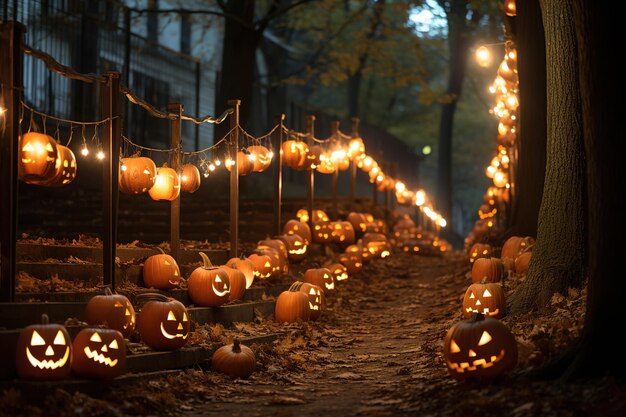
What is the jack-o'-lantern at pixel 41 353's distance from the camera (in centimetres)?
710

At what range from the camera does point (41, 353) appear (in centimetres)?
710

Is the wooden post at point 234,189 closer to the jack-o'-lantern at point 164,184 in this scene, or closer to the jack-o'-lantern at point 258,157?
the jack-o'-lantern at point 258,157

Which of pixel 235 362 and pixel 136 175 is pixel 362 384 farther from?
pixel 136 175

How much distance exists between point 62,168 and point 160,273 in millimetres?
1761

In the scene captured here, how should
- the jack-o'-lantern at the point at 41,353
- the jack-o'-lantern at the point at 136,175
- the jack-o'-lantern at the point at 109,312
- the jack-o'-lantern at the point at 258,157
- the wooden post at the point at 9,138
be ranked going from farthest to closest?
the jack-o'-lantern at the point at 258,157 < the jack-o'-lantern at the point at 136,175 < the jack-o'-lantern at the point at 109,312 < the wooden post at the point at 9,138 < the jack-o'-lantern at the point at 41,353

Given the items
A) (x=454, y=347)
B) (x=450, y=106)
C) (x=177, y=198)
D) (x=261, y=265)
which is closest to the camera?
(x=454, y=347)

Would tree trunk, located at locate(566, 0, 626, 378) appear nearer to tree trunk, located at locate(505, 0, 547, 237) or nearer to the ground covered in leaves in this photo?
the ground covered in leaves

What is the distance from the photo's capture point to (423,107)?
172 feet

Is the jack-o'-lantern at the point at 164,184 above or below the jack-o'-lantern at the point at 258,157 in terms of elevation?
below

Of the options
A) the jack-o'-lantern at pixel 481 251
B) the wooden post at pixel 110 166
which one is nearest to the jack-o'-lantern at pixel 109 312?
the wooden post at pixel 110 166

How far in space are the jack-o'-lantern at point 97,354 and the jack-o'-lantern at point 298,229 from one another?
813cm

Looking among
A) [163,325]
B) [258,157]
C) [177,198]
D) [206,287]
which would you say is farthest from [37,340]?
[258,157]

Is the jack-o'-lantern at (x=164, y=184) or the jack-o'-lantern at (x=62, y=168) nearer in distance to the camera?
the jack-o'-lantern at (x=62, y=168)

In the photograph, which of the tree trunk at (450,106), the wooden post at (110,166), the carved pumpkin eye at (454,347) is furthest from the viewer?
the tree trunk at (450,106)
